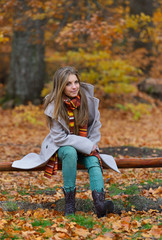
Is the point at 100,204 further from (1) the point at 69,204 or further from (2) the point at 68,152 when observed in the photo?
(2) the point at 68,152

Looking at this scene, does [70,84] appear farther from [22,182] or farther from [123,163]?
[22,182]

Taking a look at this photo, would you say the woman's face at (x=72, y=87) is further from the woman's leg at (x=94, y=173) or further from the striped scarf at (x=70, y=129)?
the woman's leg at (x=94, y=173)

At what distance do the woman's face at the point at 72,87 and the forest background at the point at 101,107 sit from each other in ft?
1.50

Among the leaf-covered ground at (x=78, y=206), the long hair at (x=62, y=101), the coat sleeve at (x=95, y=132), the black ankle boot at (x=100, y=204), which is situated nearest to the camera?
the leaf-covered ground at (x=78, y=206)

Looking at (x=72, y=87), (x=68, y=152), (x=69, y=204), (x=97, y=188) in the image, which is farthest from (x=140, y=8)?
(x=69, y=204)

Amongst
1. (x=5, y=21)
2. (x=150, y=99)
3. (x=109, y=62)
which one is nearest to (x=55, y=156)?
(x=5, y=21)

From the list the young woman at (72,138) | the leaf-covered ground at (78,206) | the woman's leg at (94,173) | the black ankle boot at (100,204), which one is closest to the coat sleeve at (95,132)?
the young woman at (72,138)

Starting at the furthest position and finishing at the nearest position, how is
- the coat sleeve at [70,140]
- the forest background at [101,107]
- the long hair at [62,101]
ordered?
the long hair at [62,101], the coat sleeve at [70,140], the forest background at [101,107]

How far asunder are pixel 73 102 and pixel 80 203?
3.92ft

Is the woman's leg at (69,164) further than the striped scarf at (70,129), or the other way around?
the striped scarf at (70,129)

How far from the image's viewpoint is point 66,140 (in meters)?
3.68

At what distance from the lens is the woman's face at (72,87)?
384 centimetres

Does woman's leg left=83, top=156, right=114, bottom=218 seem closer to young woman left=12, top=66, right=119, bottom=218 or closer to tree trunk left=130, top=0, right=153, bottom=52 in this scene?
young woman left=12, top=66, right=119, bottom=218

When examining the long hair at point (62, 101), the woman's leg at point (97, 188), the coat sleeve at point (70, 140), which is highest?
the long hair at point (62, 101)
